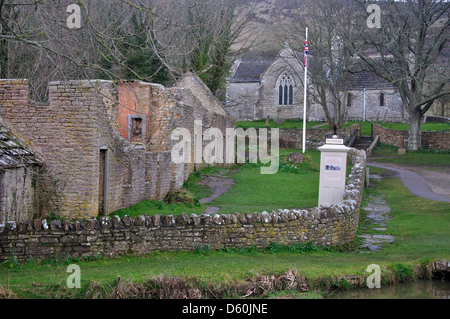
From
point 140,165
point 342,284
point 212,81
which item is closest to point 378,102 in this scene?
point 212,81

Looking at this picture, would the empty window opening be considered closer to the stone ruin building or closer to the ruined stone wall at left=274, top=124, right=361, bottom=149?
the stone ruin building

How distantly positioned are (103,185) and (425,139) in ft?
119

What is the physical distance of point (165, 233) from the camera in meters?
13.1

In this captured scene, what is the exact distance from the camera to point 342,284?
10852mm

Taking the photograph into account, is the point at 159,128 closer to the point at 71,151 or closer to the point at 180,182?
the point at 180,182

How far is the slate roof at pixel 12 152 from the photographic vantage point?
44.6 ft

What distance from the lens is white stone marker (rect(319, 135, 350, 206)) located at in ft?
61.7

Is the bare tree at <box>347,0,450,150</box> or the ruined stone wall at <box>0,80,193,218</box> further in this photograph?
the bare tree at <box>347,0,450,150</box>

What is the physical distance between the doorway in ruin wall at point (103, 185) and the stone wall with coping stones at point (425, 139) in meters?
35.3

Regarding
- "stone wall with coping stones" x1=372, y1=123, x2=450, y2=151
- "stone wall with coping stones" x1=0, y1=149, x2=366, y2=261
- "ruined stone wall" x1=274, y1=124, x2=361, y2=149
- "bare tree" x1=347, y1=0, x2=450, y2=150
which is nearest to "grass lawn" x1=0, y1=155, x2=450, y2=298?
"stone wall with coping stones" x1=0, y1=149, x2=366, y2=261

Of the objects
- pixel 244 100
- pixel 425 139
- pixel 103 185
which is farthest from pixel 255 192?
pixel 244 100

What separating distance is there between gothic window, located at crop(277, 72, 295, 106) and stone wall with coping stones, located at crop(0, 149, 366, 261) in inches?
2319

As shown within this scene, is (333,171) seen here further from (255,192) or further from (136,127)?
(136,127)

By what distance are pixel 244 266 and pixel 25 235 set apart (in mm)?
4935
